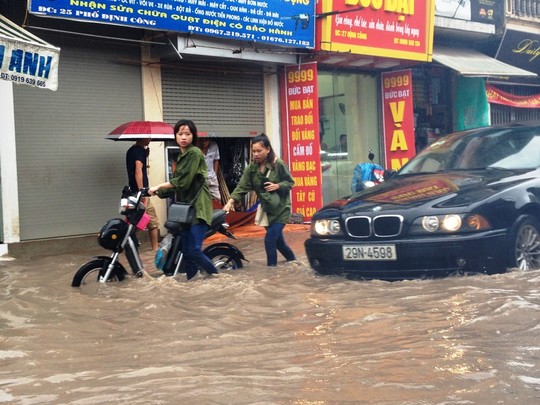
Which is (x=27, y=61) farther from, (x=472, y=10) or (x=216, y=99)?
(x=472, y=10)

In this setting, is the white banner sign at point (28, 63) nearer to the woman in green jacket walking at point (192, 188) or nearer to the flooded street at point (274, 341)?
the woman in green jacket walking at point (192, 188)

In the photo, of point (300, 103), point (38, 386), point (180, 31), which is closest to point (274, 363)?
point (38, 386)

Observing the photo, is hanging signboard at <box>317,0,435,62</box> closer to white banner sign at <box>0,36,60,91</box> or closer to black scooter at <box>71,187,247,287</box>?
white banner sign at <box>0,36,60,91</box>

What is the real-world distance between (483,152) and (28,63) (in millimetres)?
4862

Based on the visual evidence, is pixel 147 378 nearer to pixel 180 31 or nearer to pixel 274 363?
pixel 274 363

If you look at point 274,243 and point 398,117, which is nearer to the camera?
point 274,243

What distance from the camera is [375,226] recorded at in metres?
6.77

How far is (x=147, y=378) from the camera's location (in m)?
4.24

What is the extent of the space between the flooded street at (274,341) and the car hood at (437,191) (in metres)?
0.67

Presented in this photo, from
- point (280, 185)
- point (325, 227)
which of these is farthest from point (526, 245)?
point (280, 185)

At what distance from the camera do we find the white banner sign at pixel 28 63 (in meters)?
8.11

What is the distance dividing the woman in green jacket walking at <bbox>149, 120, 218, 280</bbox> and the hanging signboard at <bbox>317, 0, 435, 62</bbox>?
7280 millimetres

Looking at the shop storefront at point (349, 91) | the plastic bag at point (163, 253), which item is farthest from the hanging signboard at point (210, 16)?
the plastic bag at point (163, 253)

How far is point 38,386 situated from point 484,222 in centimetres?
388
